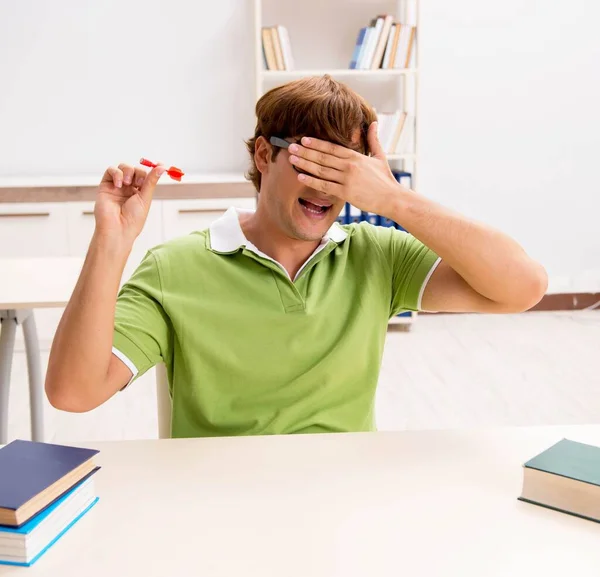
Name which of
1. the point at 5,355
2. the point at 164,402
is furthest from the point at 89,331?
the point at 5,355

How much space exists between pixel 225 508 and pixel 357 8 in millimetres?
3887

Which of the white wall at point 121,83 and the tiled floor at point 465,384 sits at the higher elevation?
the white wall at point 121,83

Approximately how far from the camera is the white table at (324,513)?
900 millimetres

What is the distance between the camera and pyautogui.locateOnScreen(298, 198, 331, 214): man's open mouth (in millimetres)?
1453

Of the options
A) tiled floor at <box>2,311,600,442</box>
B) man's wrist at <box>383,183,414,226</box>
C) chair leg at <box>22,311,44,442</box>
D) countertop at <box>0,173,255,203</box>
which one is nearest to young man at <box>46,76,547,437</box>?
man's wrist at <box>383,183,414,226</box>

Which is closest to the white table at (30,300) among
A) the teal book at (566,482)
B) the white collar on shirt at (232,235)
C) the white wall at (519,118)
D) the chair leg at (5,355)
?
the chair leg at (5,355)

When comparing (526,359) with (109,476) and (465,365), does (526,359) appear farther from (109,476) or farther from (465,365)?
(109,476)

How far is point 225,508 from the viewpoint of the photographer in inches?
40.3

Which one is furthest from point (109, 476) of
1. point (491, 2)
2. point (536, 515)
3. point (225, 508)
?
point (491, 2)

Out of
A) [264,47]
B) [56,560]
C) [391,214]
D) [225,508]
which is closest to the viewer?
[56,560]

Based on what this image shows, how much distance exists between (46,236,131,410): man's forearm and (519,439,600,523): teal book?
2.13 feet

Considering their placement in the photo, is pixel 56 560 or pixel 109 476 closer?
pixel 56 560

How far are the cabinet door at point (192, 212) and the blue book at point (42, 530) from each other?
3.15 metres

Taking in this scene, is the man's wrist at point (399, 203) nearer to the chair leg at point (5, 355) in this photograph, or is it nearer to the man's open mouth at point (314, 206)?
the man's open mouth at point (314, 206)
